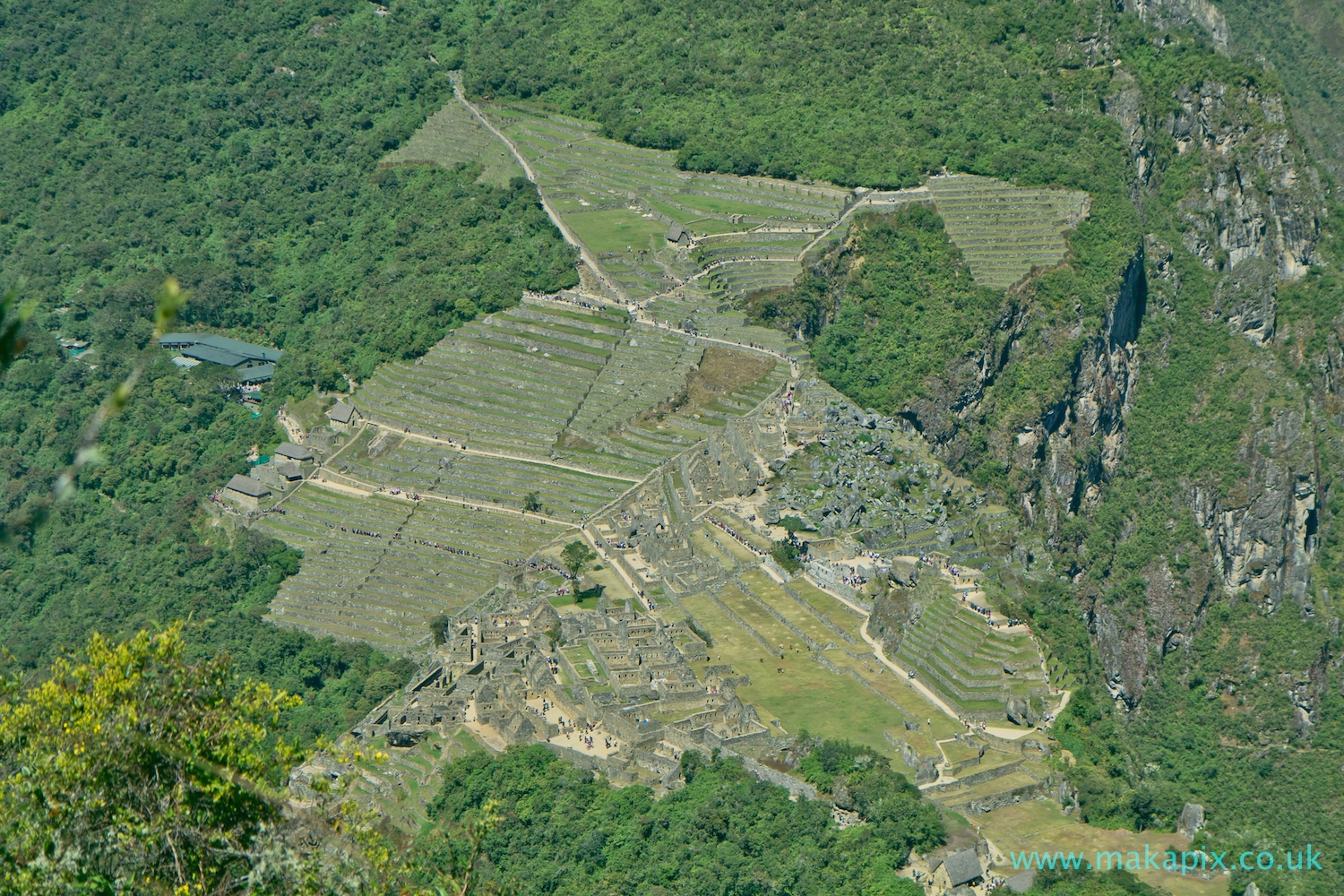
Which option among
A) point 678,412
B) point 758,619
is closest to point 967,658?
point 758,619

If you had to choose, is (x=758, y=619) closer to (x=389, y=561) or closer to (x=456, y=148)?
(x=389, y=561)

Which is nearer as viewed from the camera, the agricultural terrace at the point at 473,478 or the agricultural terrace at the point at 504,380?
the agricultural terrace at the point at 473,478

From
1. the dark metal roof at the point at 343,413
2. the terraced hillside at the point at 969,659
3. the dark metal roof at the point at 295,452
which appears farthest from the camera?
the dark metal roof at the point at 343,413

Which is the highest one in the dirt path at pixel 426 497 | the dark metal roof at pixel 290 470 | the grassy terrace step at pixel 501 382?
the grassy terrace step at pixel 501 382

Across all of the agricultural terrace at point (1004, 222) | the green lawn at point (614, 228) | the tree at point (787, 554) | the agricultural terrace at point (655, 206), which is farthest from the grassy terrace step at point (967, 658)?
the green lawn at point (614, 228)

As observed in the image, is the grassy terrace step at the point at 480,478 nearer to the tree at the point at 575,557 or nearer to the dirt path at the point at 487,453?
the dirt path at the point at 487,453

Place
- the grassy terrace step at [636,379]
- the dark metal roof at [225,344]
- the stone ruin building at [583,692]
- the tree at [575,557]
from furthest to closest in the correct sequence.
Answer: the dark metal roof at [225,344] → the grassy terrace step at [636,379] → the tree at [575,557] → the stone ruin building at [583,692]

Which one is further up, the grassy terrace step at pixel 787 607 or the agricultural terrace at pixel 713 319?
the agricultural terrace at pixel 713 319
